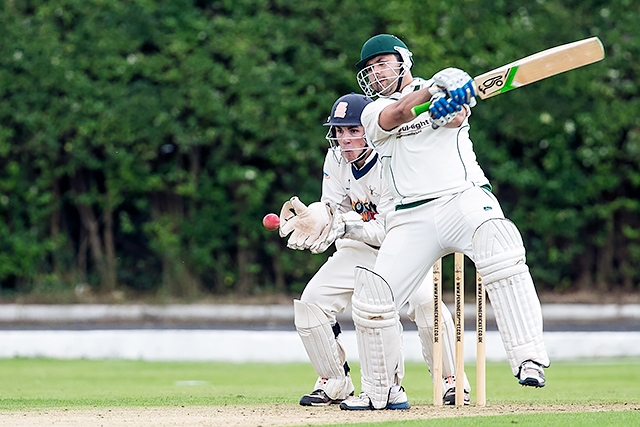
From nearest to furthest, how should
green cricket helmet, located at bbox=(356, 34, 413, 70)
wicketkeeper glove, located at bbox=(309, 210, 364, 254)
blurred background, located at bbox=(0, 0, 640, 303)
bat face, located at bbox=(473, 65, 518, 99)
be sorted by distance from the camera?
1. bat face, located at bbox=(473, 65, 518, 99)
2. green cricket helmet, located at bbox=(356, 34, 413, 70)
3. wicketkeeper glove, located at bbox=(309, 210, 364, 254)
4. blurred background, located at bbox=(0, 0, 640, 303)

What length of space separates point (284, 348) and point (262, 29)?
3253 mm

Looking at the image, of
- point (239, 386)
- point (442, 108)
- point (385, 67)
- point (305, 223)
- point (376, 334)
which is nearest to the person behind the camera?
point (442, 108)

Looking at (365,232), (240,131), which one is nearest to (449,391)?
(365,232)

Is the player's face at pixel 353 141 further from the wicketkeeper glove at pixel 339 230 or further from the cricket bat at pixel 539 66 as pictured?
the cricket bat at pixel 539 66

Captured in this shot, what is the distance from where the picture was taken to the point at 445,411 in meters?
4.80

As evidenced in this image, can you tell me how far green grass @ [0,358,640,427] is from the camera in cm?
540

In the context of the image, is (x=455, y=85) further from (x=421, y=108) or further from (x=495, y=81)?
(x=495, y=81)

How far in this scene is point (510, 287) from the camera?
15.4 ft

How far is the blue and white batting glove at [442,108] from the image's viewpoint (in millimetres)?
4527

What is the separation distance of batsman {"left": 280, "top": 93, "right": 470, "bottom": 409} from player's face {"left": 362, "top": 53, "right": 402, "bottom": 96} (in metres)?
0.44

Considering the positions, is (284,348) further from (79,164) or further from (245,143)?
(79,164)

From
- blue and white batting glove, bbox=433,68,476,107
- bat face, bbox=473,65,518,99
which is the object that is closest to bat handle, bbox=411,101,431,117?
blue and white batting glove, bbox=433,68,476,107

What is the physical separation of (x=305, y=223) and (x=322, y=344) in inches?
25.1

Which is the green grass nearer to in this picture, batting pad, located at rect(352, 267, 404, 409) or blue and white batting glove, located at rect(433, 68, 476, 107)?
batting pad, located at rect(352, 267, 404, 409)
